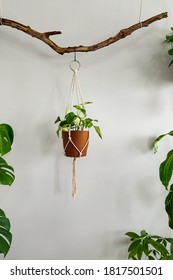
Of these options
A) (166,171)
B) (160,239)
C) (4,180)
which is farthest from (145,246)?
(4,180)

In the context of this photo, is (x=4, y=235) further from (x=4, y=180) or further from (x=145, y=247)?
(x=145, y=247)

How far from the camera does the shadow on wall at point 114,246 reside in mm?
1482

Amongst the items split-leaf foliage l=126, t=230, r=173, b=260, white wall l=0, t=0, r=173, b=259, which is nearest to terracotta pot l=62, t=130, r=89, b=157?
white wall l=0, t=0, r=173, b=259

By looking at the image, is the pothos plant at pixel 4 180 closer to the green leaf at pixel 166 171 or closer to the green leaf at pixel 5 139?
the green leaf at pixel 5 139

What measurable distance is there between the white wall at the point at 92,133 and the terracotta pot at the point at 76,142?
17cm

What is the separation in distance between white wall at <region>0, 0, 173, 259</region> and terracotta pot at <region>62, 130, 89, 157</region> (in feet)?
0.55

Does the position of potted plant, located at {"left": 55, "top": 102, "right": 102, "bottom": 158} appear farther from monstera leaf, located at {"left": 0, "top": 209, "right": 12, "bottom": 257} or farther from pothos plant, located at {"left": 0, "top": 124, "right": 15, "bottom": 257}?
monstera leaf, located at {"left": 0, "top": 209, "right": 12, "bottom": 257}

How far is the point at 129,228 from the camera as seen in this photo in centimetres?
149

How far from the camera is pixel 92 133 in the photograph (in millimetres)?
1484

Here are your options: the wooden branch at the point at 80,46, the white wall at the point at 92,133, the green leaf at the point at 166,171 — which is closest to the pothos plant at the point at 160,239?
the green leaf at the point at 166,171

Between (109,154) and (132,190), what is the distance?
0.67 ft

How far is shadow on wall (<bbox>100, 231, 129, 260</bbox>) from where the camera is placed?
1.48 metres
